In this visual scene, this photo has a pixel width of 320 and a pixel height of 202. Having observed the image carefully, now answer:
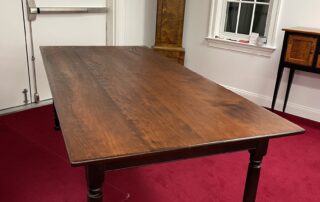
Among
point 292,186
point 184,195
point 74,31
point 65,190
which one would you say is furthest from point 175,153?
point 74,31

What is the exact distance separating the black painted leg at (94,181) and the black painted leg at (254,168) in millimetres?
665

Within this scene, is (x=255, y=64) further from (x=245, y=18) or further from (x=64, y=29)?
(x=64, y=29)

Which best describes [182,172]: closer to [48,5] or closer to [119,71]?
[119,71]

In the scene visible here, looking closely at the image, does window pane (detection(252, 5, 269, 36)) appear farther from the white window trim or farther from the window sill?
the window sill

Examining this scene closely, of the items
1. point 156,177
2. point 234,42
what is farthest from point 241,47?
point 156,177

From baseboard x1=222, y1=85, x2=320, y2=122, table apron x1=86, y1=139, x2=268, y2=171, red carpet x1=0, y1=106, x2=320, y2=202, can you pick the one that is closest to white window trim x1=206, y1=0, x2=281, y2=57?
baseboard x1=222, y1=85, x2=320, y2=122

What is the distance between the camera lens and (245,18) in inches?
150

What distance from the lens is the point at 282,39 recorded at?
3402 millimetres

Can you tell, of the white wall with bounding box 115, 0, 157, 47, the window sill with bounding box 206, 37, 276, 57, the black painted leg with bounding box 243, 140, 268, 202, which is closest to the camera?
the black painted leg with bounding box 243, 140, 268, 202

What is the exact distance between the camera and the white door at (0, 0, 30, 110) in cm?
303

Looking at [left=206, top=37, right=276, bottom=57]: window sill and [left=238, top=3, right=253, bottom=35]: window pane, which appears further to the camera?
[left=238, top=3, right=253, bottom=35]: window pane

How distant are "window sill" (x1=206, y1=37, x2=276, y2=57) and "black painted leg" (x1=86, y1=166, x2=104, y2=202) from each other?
282 centimetres

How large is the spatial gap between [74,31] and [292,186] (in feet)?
8.80

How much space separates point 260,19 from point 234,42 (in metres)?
0.39
